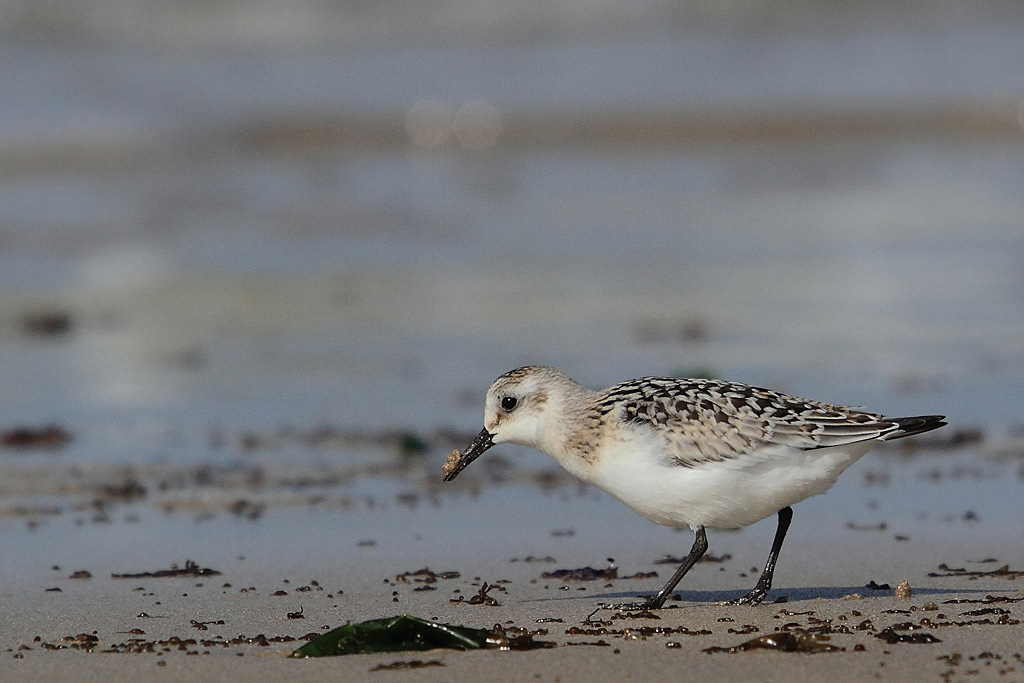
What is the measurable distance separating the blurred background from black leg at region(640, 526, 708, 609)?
2550 millimetres

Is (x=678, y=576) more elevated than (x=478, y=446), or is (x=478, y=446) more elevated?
(x=478, y=446)

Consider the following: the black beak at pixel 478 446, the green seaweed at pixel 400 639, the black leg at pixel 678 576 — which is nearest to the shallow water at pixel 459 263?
the black beak at pixel 478 446

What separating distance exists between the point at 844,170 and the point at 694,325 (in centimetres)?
601

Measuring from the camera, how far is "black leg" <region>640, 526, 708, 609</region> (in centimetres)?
435

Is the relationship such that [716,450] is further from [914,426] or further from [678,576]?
[914,426]

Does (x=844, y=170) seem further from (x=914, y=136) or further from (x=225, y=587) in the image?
(x=225, y=587)

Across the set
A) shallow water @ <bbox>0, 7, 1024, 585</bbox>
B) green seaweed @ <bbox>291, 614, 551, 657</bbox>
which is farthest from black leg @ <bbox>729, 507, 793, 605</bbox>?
green seaweed @ <bbox>291, 614, 551, 657</bbox>

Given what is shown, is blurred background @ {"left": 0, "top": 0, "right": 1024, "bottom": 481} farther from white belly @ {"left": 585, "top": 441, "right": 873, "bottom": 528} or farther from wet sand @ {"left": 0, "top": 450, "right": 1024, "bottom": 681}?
white belly @ {"left": 585, "top": 441, "right": 873, "bottom": 528}

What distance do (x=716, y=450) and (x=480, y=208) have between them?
857 cm

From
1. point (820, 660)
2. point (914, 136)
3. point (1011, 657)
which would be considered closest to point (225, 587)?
point (820, 660)

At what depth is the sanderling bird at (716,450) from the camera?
4.39m

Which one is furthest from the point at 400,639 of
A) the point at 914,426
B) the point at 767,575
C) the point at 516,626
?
the point at 914,426

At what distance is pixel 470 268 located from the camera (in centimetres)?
1063

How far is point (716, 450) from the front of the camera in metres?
4.39
